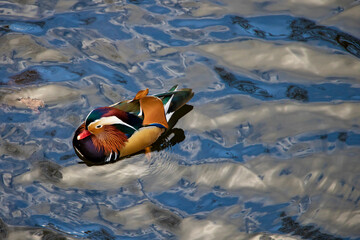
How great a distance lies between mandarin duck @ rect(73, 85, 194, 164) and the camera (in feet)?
15.6

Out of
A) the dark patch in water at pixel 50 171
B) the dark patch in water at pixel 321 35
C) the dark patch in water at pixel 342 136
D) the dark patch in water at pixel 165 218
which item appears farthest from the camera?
the dark patch in water at pixel 321 35

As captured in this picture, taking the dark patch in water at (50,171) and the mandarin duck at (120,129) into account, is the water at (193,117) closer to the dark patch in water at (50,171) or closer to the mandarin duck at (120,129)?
the dark patch in water at (50,171)

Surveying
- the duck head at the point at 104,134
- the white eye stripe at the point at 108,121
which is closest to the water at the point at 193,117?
the duck head at the point at 104,134

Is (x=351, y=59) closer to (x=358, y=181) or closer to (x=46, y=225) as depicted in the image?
(x=358, y=181)

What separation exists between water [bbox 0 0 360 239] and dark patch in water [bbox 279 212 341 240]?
0.04 feet

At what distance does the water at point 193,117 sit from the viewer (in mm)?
4391

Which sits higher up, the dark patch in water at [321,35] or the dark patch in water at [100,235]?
the dark patch in water at [321,35]

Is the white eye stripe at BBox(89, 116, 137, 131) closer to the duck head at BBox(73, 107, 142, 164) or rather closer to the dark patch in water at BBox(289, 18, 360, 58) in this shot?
the duck head at BBox(73, 107, 142, 164)

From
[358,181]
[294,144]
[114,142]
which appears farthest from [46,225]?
[358,181]

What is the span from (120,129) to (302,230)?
1.97 meters

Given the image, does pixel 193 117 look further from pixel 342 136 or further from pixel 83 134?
pixel 342 136

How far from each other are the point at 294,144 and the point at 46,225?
8.46 ft

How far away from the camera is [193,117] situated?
5.27 meters

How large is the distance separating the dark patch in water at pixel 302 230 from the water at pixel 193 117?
1 cm
